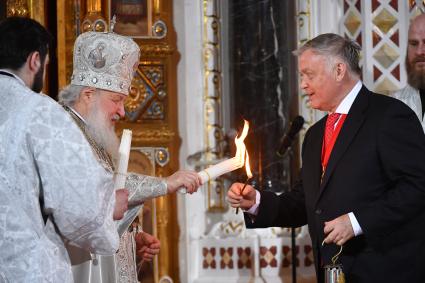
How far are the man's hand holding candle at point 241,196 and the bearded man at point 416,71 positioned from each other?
1344 millimetres

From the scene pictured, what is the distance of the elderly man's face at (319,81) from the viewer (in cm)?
392

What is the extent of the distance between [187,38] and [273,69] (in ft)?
2.20

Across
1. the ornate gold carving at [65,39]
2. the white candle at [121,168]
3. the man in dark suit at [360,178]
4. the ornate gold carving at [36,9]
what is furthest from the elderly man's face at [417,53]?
the ornate gold carving at [36,9]

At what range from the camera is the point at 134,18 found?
A: 6.18 m

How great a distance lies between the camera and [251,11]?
20.5 feet

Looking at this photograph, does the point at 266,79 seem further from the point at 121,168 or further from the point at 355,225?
the point at 121,168

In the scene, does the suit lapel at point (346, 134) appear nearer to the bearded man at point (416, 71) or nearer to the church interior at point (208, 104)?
the bearded man at point (416, 71)

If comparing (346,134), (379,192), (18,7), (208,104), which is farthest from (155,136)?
(379,192)

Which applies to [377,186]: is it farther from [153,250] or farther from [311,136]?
[153,250]

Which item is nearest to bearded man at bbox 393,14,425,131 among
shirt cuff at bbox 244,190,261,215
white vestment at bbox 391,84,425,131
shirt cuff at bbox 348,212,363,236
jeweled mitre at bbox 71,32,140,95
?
white vestment at bbox 391,84,425,131

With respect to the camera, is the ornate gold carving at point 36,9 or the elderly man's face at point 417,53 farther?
the ornate gold carving at point 36,9

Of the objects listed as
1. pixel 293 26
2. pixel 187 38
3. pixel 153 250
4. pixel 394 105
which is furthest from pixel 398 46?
pixel 153 250

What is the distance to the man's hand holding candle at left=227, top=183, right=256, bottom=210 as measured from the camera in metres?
3.88

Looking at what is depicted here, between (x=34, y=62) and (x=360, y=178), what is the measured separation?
1510mm
